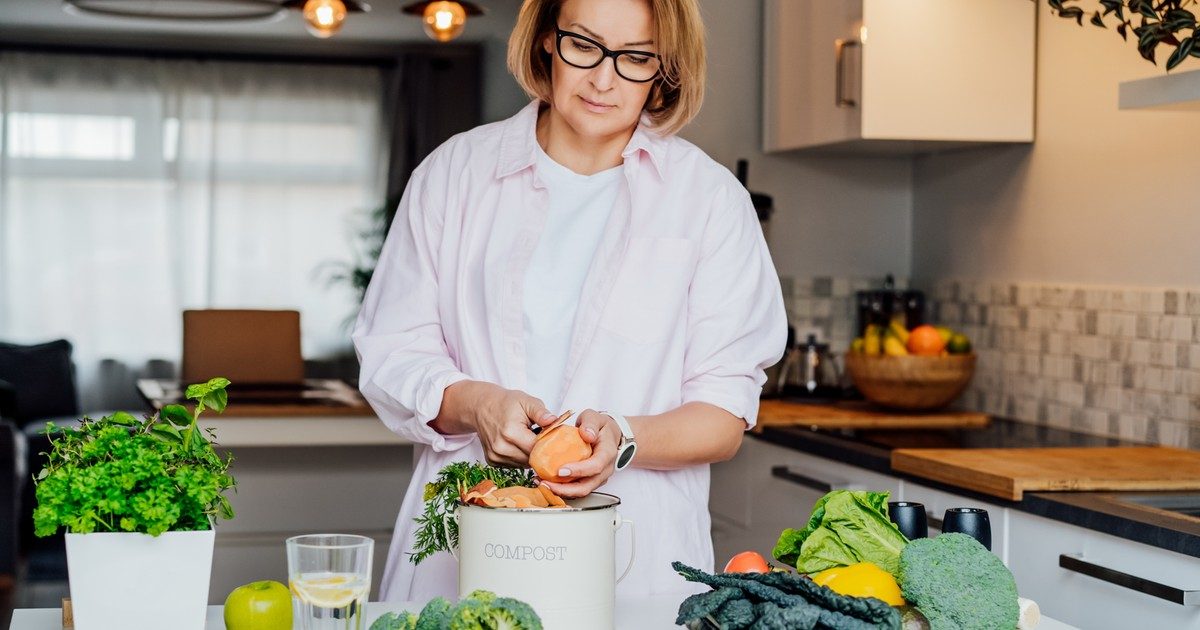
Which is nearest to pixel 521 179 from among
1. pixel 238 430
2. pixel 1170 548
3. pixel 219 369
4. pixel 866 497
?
pixel 866 497

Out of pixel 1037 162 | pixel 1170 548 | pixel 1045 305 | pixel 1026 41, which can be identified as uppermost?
pixel 1026 41

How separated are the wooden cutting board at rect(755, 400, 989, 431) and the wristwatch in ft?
5.58

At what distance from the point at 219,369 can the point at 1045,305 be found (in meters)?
2.69

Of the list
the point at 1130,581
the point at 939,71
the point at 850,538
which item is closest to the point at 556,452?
the point at 850,538

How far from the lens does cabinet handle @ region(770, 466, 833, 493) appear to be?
107 inches

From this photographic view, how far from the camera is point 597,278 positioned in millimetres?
1601

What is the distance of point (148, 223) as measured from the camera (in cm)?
810

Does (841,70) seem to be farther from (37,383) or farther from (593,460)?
(37,383)

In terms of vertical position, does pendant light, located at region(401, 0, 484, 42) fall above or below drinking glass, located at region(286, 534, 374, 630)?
above

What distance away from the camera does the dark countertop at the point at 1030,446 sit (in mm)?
1818

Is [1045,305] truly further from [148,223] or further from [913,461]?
[148,223]

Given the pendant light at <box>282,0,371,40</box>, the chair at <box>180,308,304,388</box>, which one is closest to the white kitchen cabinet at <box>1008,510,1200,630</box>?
the chair at <box>180,308,304,388</box>

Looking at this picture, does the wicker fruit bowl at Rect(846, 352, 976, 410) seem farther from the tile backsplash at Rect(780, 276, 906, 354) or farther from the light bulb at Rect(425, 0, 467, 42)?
the light bulb at Rect(425, 0, 467, 42)

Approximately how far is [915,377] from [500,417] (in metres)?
1.86
